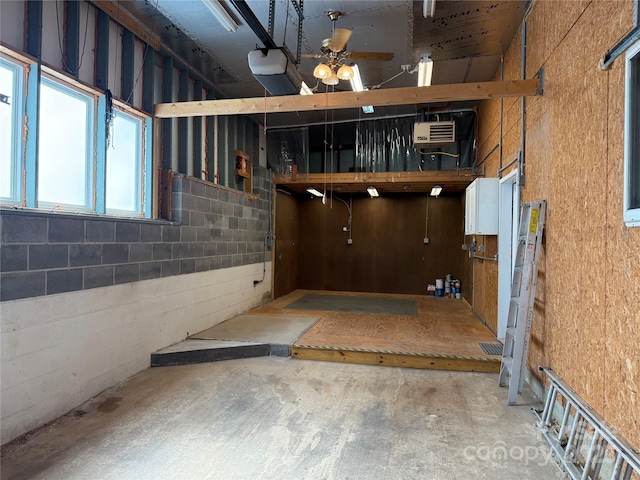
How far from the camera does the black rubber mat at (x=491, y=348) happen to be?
3932 mm

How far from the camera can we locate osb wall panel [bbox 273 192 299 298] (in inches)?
294

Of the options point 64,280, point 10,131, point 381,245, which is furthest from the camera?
point 381,245

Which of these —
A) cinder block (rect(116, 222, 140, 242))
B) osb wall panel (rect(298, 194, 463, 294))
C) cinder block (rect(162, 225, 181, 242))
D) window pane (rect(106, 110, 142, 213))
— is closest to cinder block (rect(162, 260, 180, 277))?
cinder block (rect(162, 225, 181, 242))

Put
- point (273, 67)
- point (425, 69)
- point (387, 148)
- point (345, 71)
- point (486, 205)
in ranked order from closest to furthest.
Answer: point (273, 67)
point (345, 71)
point (425, 69)
point (486, 205)
point (387, 148)

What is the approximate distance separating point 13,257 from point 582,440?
3892 mm

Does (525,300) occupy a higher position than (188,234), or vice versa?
(188,234)

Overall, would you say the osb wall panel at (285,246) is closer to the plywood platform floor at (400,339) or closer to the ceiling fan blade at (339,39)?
the plywood platform floor at (400,339)

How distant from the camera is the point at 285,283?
798 centimetres

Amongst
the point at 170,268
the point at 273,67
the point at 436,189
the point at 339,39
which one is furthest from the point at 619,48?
the point at 436,189

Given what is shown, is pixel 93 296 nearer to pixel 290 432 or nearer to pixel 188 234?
pixel 188 234

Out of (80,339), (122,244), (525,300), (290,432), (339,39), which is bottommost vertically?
(290,432)

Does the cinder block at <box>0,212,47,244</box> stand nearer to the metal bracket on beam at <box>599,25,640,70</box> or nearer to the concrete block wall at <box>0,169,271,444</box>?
the concrete block wall at <box>0,169,271,444</box>

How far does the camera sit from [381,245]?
8.42 meters

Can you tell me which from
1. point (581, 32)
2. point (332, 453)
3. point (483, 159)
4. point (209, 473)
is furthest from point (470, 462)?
point (483, 159)
